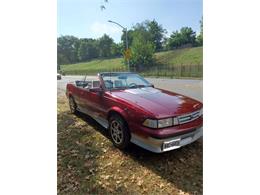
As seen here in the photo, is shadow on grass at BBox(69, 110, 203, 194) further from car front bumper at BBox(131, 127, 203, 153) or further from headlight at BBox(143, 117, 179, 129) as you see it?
headlight at BBox(143, 117, 179, 129)

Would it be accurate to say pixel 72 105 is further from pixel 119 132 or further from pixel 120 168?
pixel 120 168

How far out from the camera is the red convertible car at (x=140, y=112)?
80.4 inches

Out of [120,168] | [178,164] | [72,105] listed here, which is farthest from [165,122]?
[72,105]

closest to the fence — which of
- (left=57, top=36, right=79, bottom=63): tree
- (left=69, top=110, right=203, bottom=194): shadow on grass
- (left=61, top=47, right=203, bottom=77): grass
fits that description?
(left=61, top=47, right=203, bottom=77): grass

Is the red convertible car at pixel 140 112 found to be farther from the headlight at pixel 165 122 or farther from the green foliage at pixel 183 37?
the green foliage at pixel 183 37

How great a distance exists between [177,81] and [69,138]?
50.3 inches

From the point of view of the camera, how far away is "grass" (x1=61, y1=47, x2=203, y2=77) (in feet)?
7.46

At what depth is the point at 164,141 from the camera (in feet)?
6.64

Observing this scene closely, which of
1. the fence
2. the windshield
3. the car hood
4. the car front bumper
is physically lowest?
the car front bumper

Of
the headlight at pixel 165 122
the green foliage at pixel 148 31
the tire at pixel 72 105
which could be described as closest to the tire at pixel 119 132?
the headlight at pixel 165 122

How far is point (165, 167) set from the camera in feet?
7.00

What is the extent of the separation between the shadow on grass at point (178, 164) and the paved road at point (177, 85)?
47 cm

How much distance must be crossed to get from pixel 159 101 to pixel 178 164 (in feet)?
1.97
